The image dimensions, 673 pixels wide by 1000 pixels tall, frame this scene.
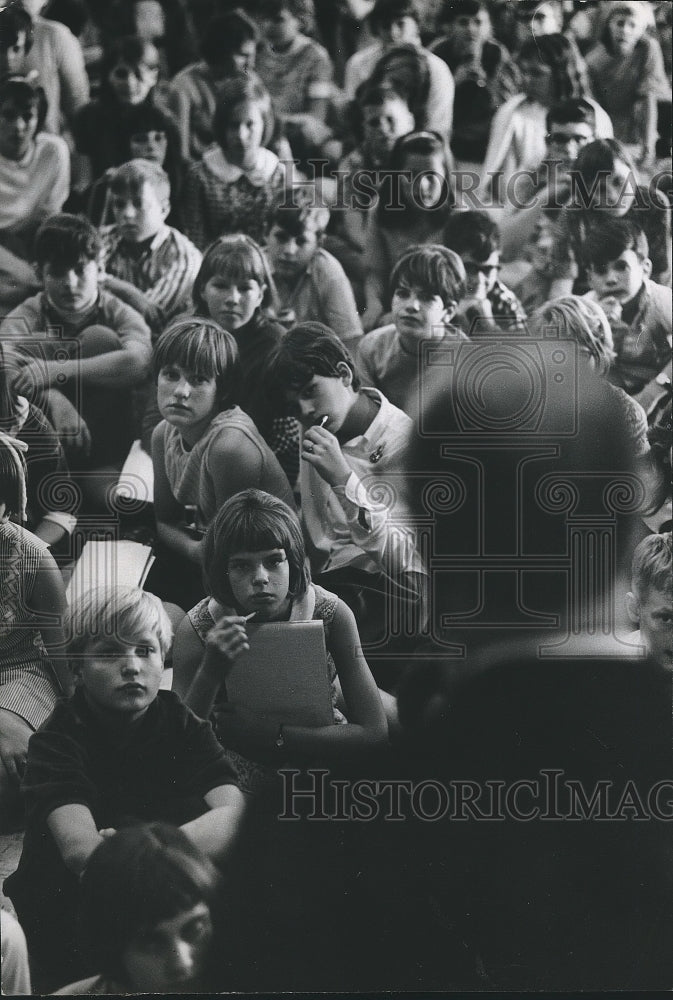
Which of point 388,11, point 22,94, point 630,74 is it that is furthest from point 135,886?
point 630,74

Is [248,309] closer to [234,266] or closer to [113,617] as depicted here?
[234,266]

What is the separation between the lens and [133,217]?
2.52 meters

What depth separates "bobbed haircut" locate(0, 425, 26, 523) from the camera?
97.0 inches

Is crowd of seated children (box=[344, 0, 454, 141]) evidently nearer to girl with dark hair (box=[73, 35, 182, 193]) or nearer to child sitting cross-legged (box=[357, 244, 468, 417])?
child sitting cross-legged (box=[357, 244, 468, 417])

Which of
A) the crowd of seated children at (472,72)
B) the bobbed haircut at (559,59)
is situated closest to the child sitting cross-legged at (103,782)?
the crowd of seated children at (472,72)

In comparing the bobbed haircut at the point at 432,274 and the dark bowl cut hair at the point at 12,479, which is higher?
the bobbed haircut at the point at 432,274

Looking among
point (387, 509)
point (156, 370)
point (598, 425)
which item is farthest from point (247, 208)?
point (598, 425)

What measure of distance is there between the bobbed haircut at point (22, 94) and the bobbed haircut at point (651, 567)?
5.50 feet

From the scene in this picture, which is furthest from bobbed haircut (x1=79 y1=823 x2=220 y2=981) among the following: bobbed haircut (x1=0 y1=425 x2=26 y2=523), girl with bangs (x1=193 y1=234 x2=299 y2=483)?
girl with bangs (x1=193 y1=234 x2=299 y2=483)

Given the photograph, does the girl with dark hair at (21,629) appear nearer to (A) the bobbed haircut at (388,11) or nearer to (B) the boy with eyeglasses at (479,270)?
(B) the boy with eyeglasses at (479,270)

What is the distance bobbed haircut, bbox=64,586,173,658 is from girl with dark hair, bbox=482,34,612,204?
120 centimetres

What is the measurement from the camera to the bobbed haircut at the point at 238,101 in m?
2.53

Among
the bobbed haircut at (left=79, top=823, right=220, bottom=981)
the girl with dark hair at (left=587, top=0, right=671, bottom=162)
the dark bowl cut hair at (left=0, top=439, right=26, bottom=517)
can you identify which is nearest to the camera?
the bobbed haircut at (left=79, top=823, right=220, bottom=981)

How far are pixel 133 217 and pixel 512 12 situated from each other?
99cm
